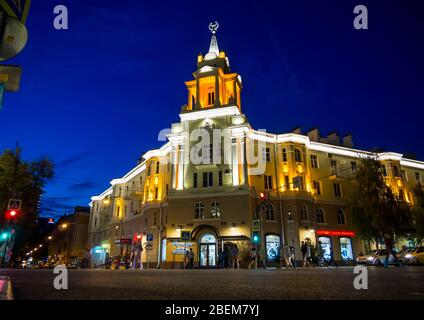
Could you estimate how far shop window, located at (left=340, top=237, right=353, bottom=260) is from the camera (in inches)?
1495

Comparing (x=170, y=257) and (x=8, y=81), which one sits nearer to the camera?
(x=8, y=81)

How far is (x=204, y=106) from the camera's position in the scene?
4141 cm

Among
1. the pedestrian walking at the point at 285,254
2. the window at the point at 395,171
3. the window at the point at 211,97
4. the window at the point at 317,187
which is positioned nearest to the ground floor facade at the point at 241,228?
the pedestrian walking at the point at 285,254

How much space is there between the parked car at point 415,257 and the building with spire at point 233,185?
10736 millimetres

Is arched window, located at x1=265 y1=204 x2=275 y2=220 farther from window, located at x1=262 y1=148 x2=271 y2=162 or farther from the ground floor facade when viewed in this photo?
window, located at x1=262 y1=148 x2=271 y2=162

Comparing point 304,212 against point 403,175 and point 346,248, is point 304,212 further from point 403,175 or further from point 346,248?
point 403,175

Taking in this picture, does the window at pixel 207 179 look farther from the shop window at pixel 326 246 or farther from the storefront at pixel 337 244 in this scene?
the shop window at pixel 326 246

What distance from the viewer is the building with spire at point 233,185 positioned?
114 ft
